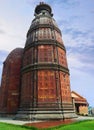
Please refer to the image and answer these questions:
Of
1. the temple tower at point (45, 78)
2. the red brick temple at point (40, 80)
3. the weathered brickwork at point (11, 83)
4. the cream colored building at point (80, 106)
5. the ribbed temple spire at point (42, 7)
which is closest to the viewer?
the temple tower at point (45, 78)

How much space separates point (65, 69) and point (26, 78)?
248 inches

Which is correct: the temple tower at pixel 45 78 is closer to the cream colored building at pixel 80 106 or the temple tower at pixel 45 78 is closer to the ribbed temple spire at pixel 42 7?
the ribbed temple spire at pixel 42 7

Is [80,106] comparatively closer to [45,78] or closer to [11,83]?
[45,78]

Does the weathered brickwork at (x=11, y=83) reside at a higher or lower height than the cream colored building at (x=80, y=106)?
higher

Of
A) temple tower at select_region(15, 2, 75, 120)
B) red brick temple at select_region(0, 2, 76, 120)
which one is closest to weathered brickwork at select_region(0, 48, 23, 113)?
red brick temple at select_region(0, 2, 76, 120)

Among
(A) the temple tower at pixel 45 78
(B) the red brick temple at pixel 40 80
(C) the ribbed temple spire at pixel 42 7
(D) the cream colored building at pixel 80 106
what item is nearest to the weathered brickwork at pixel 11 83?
(B) the red brick temple at pixel 40 80

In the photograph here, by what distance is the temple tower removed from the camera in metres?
22.5

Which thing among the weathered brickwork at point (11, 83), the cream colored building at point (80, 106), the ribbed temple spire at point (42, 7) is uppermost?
the ribbed temple spire at point (42, 7)

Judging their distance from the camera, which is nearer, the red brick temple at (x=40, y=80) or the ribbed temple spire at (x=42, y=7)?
the red brick temple at (x=40, y=80)

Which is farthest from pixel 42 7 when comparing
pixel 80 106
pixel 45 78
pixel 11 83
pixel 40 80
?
pixel 80 106

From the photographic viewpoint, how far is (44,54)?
25.8 metres

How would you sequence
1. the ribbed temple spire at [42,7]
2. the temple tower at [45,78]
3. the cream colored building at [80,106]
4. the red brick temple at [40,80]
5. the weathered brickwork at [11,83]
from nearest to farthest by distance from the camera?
the temple tower at [45,78] → the red brick temple at [40,80] → the weathered brickwork at [11,83] → the ribbed temple spire at [42,7] → the cream colored building at [80,106]

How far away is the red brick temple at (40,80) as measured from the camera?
74.5 feet

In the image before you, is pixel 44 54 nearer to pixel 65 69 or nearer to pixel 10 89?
pixel 65 69
